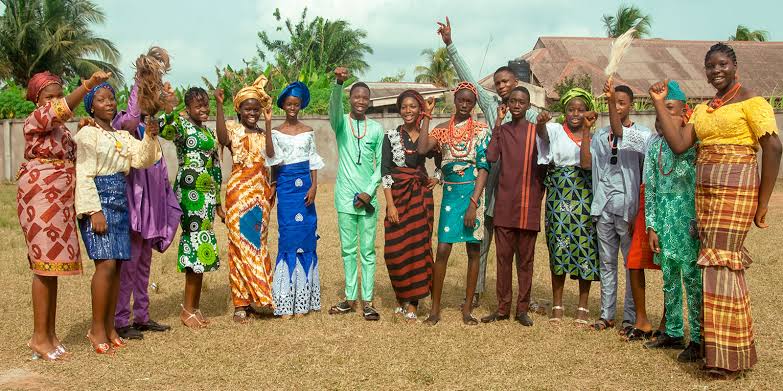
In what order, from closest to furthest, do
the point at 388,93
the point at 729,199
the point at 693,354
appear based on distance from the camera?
the point at 729,199 < the point at 693,354 < the point at 388,93

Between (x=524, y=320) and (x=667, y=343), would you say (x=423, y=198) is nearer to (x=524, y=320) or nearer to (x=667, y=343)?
(x=524, y=320)

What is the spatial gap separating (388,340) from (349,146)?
173 cm

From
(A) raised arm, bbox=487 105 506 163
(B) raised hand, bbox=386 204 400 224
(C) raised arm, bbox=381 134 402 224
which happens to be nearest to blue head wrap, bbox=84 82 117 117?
(C) raised arm, bbox=381 134 402 224

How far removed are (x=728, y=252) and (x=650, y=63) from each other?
23167 mm

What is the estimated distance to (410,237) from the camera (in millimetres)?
5898

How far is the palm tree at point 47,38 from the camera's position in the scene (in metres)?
27.1

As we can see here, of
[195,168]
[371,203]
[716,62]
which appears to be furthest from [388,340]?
[716,62]

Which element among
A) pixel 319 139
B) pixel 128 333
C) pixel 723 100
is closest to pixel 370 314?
pixel 128 333

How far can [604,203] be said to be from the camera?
539 centimetres

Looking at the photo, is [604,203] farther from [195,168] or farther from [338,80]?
[195,168]

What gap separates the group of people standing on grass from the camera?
14.3 ft

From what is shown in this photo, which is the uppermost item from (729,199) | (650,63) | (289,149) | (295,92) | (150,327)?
(650,63)

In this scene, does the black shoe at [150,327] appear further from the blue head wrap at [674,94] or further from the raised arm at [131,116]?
the blue head wrap at [674,94]

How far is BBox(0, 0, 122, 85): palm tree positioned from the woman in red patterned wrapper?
25.3 metres
